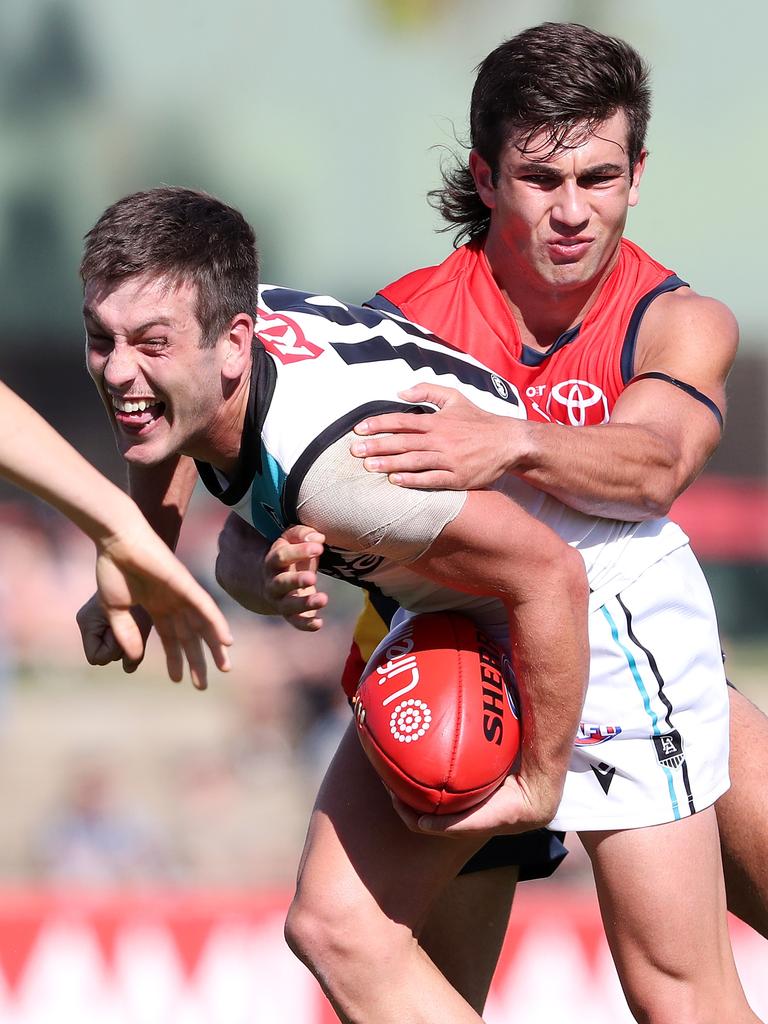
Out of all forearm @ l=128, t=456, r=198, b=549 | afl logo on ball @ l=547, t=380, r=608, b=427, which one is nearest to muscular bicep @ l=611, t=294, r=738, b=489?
afl logo on ball @ l=547, t=380, r=608, b=427

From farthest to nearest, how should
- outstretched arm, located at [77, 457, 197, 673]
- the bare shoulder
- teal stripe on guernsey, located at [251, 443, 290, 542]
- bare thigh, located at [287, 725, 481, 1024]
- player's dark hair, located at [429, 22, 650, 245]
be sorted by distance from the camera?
outstretched arm, located at [77, 457, 197, 673] < player's dark hair, located at [429, 22, 650, 245] < the bare shoulder < bare thigh, located at [287, 725, 481, 1024] < teal stripe on guernsey, located at [251, 443, 290, 542]

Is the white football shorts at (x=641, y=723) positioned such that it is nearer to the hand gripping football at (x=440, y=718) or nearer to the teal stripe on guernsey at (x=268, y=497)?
the hand gripping football at (x=440, y=718)

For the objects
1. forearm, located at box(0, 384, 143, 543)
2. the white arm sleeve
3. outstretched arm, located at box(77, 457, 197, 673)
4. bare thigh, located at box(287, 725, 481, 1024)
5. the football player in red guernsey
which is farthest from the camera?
outstretched arm, located at box(77, 457, 197, 673)

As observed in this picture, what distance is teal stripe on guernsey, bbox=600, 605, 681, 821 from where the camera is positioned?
3.42 m

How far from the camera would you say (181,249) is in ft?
10.0

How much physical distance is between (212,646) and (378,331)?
106 cm

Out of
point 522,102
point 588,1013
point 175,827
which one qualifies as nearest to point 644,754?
point 522,102

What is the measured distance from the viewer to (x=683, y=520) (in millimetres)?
13539

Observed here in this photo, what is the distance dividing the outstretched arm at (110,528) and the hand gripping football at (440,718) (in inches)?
29.7

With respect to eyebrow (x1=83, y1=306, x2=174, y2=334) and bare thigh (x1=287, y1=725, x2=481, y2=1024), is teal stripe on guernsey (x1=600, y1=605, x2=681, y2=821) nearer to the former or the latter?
bare thigh (x1=287, y1=725, x2=481, y2=1024)

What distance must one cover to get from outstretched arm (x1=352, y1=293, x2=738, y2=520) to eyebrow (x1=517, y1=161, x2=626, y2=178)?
356 millimetres

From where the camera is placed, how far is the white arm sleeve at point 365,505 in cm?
292

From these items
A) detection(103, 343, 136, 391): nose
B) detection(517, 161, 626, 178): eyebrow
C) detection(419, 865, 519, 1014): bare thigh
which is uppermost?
detection(517, 161, 626, 178): eyebrow

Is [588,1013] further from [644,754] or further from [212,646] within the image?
[212,646]
